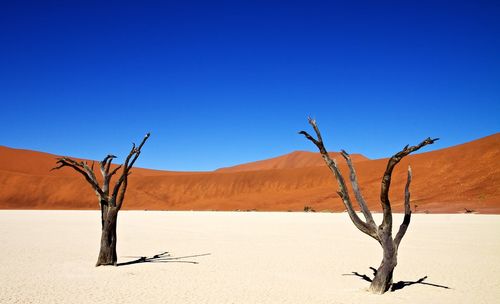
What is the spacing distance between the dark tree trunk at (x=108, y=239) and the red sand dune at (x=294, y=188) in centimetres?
3204

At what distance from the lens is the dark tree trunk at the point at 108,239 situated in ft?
36.3

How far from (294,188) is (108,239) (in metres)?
59.2

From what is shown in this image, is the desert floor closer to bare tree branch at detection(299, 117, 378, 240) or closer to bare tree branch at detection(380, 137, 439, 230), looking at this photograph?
bare tree branch at detection(299, 117, 378, 240)

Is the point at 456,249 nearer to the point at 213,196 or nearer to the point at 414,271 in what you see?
the point at 414,271

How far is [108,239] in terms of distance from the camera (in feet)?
36.3

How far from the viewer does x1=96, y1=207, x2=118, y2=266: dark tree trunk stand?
435 inches

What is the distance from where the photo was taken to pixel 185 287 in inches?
340

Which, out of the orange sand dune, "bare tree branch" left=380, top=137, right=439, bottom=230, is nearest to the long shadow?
"bare tree branch" left=380, top=137, right=439, bottom=230

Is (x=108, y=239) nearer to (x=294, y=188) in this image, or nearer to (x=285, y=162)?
(x=294, y=188)

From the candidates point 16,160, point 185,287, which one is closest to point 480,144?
point 185,287

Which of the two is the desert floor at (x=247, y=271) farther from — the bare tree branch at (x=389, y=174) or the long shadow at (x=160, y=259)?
the bare tree branch at (x=389, y=174)

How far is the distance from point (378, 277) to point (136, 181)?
76.2 m

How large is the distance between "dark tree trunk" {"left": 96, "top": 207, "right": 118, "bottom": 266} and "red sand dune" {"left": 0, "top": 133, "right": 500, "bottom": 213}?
32.0 m

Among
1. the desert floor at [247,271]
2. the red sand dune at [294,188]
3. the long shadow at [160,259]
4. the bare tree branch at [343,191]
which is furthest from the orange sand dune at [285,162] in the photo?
the bare tree branch at [343,191]
